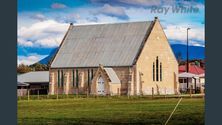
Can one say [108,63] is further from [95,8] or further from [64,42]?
[95,8]

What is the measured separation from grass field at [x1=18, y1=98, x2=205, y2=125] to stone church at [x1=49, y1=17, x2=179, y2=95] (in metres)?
2.15

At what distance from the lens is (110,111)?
32312 mm

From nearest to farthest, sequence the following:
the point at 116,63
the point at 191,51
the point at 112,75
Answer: the point at 191,51 < the point at 116,63 < the point at 112,75

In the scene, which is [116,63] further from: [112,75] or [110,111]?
[110,111]

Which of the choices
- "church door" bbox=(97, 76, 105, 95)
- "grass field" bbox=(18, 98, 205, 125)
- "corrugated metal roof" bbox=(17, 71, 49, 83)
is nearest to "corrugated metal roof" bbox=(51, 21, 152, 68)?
"corrugated metal roof" bbox=(17, 71, 49, 83)

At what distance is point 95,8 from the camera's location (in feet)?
102

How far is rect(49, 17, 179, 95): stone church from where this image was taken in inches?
1523

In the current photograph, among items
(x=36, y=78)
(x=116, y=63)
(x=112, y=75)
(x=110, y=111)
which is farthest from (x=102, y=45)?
(x=110, y=111)

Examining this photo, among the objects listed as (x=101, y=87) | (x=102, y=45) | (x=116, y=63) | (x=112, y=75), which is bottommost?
(x=101, y=87)

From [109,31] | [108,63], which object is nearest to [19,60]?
[109,31]

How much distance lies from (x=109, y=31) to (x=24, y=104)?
15.6 feet

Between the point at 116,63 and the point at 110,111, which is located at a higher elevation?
the point at 116,63

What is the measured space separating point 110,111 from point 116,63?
28.1ft

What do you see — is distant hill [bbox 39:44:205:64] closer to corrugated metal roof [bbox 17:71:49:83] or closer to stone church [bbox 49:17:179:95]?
stone church [bbox 49:17:179:95]
